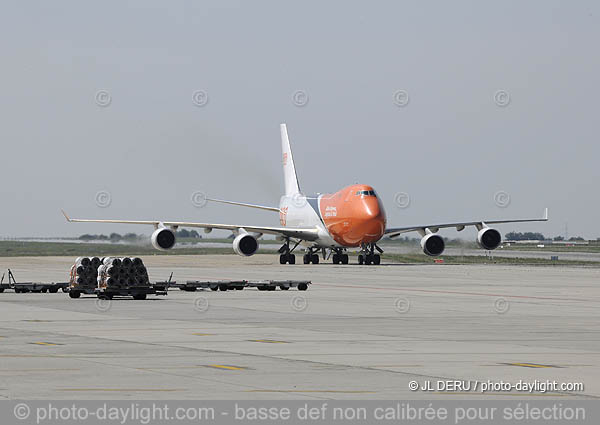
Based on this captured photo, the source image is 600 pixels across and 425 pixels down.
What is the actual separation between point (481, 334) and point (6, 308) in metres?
14.2

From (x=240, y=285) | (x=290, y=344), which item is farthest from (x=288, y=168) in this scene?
(x=290, y=344)

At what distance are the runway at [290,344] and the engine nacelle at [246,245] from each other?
1463 inches

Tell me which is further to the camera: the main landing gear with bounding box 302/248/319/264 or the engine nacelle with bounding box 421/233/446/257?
the main landing gear with bounding box 302/248/319/264

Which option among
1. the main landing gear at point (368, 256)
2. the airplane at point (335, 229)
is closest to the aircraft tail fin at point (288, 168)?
the airplane at point (335, 229)

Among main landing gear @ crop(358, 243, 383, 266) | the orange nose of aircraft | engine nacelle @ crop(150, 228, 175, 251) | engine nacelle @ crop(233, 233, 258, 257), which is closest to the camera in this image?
the orange nose of aircraft

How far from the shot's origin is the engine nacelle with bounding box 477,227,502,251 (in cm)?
7744

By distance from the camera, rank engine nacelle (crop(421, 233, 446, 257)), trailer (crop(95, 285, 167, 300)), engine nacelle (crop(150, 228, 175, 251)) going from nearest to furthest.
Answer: trailer (crop(95, 285, 167, 300))
engine nacelle (crop(150, 228, 175, 251))
engine nacelle (crop(421, 233, 446, 257))

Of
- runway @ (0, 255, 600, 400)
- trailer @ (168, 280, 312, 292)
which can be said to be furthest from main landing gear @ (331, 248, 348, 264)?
runway @ (0, 255, 600, 400)

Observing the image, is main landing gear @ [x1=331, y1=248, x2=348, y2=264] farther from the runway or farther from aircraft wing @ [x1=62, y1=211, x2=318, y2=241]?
the runway

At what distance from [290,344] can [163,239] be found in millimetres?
54715

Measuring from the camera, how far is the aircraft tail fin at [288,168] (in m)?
90.9

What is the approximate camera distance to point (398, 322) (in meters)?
26.8

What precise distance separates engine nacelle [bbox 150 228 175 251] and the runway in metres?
35.8
